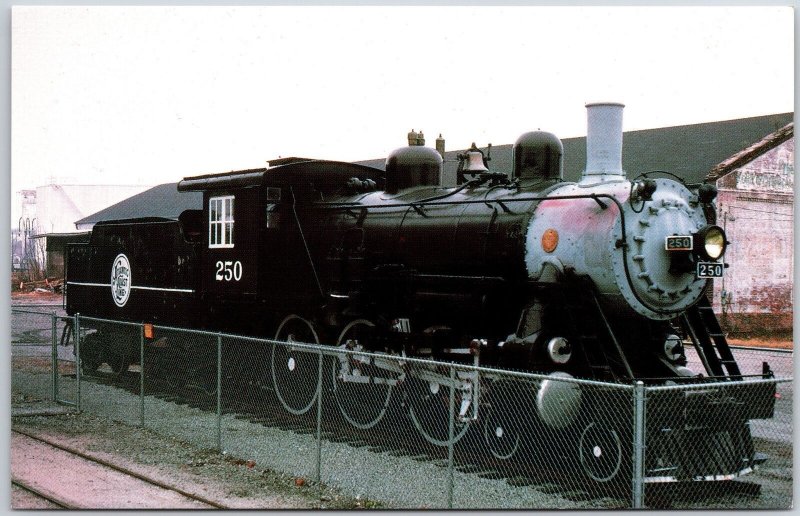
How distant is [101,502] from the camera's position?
7.29 m

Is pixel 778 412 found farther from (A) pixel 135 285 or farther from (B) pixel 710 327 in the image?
(A) pixel 135 285

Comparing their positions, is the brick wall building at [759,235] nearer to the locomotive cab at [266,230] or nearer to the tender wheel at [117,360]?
the locomotive cab at [266,230]

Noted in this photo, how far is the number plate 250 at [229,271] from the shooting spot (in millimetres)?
10820

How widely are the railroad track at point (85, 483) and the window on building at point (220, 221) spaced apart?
3308mm

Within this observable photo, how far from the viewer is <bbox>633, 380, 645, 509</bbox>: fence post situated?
18.2 ft

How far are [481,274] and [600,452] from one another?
2.16m

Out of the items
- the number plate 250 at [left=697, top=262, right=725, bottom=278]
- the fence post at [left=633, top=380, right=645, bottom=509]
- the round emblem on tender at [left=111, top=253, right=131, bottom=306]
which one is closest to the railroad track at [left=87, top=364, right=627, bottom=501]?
the fence post at [left=633, top=380, right=645, bottom=509]

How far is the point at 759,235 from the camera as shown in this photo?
11.5 m

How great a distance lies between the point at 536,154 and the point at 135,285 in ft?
23.2

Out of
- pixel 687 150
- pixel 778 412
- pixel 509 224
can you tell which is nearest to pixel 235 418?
pixel 509 224

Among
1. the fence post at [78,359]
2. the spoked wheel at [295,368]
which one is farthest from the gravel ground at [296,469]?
the spoked wheel at [295,368]

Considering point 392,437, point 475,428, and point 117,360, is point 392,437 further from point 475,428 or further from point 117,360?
point 117,360

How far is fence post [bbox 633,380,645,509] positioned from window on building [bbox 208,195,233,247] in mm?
6557

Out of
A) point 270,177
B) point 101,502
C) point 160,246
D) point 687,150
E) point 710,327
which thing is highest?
point 687,150
